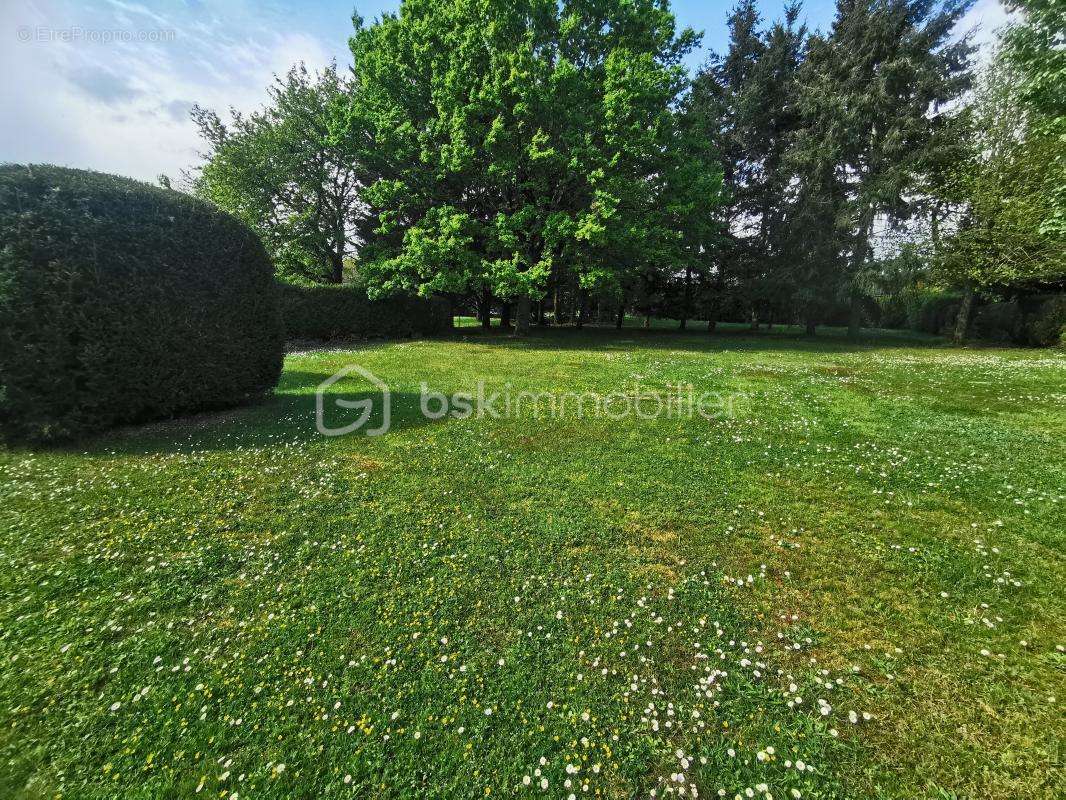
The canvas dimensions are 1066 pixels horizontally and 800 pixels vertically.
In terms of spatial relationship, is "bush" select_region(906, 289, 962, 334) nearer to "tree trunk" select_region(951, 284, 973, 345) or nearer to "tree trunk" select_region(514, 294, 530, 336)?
"tree trunk" select_region(951, 284, 973, 345)

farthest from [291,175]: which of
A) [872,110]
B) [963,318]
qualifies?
[963,318]

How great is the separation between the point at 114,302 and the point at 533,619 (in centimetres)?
926

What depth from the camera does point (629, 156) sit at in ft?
Result: 67.4

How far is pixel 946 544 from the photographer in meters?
4.64

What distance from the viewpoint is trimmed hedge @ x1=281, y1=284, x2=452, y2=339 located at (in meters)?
21.9

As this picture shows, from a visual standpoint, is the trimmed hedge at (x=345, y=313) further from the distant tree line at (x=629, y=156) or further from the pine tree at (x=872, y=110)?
the pine tree at (x=872, y=110)

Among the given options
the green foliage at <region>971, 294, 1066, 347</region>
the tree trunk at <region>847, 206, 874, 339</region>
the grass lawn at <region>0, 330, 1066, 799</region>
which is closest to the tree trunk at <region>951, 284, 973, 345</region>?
the green foliage at <region>971, 294, 1066, 347</region>

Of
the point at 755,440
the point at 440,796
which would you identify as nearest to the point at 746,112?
the point at 755,440

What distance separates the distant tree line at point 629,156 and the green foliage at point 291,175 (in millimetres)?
121

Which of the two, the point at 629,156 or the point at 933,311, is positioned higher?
the point at 629,156

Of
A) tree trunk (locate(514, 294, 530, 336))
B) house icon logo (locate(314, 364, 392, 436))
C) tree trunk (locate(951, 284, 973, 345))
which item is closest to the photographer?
house icon logo (locate(314, 364, 392, 436))

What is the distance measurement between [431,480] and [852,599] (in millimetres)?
5332

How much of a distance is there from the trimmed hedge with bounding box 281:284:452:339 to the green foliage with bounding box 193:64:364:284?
3.73m

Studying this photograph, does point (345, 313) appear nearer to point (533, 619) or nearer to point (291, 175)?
point (291, 175)
